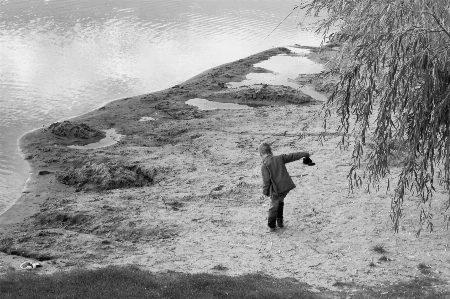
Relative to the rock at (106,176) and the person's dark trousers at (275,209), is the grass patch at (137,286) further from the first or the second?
the rock at (106,176)

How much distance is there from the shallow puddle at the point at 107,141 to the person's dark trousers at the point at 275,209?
30.5ft

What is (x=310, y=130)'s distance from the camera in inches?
824

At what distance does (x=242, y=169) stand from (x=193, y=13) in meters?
37.6

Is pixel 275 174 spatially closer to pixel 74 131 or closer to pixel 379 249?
pixel 379 249

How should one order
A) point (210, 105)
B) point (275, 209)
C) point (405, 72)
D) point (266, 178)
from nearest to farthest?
point (405, 72), point (266, 178), point (275, 209), point (210, 105)

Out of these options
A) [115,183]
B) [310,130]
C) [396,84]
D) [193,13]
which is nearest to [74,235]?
[115,183]

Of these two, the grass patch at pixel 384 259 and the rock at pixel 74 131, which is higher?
the grass patch at pixel 384 259

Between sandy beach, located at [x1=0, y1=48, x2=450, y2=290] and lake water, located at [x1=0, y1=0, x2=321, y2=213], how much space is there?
1957mm

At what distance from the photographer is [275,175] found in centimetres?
1286

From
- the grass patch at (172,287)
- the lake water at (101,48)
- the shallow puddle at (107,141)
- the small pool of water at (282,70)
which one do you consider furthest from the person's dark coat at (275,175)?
the small pool of water at (282,70)

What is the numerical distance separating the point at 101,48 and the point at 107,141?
1824 cm

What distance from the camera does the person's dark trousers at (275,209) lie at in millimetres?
13062

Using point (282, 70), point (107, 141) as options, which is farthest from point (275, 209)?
→ point (282, 70)

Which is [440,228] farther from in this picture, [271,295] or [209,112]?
[209,112]
